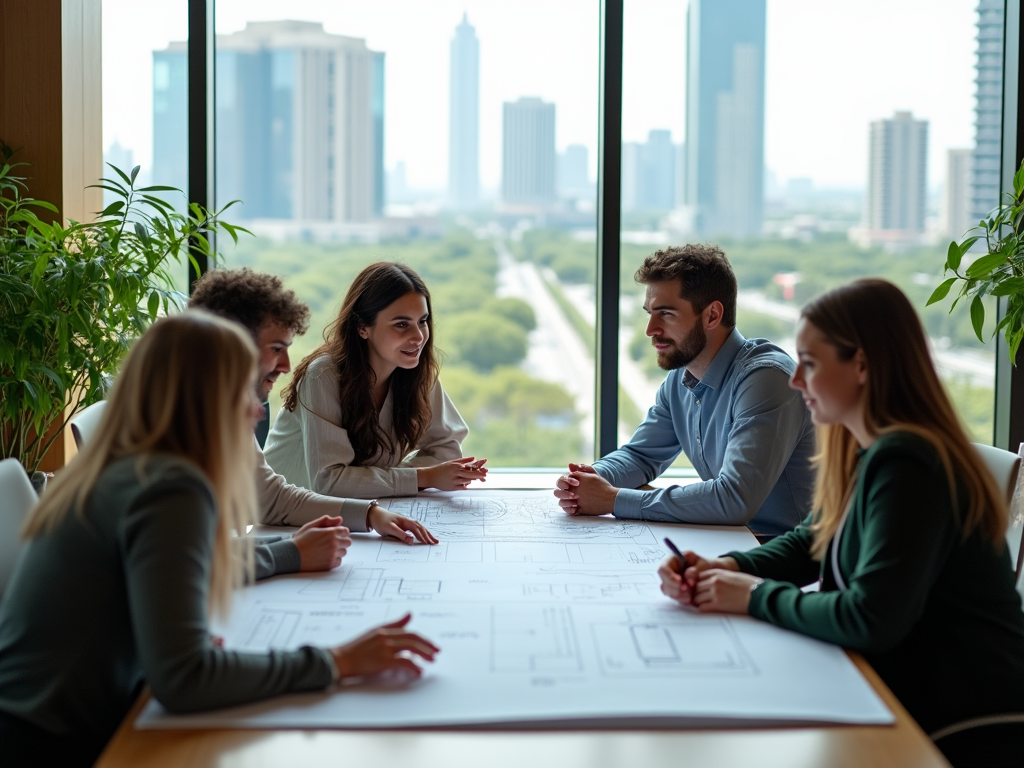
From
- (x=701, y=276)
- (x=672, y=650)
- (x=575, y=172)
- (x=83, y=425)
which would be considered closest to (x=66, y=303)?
(x=83, y=425)

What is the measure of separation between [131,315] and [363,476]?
80 cm

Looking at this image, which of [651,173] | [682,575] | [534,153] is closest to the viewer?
[682,575]

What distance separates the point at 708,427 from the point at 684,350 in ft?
0.71

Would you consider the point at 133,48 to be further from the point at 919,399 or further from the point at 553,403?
the point at 919,399

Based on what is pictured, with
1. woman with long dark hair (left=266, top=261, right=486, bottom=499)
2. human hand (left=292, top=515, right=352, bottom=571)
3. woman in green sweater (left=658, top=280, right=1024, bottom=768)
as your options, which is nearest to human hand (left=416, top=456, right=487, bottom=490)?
woman with long dark hair (left=266, top=261, right=486, bottom=499)

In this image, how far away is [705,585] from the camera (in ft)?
5.21

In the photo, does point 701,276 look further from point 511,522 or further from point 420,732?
point 420,732

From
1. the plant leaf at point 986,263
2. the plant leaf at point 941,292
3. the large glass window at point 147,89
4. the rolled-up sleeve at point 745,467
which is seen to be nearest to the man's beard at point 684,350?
the rolled-up sleeve at point 745,467

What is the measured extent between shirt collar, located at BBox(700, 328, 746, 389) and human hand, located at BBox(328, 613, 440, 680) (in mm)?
1425

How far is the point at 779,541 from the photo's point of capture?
183 centimetres

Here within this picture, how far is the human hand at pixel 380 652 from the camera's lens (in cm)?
129

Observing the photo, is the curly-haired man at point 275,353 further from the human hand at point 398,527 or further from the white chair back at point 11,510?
the white chair back at point 11,510

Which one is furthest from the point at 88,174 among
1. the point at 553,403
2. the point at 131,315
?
the point at 553,403

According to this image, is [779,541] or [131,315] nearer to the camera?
[779,541]
